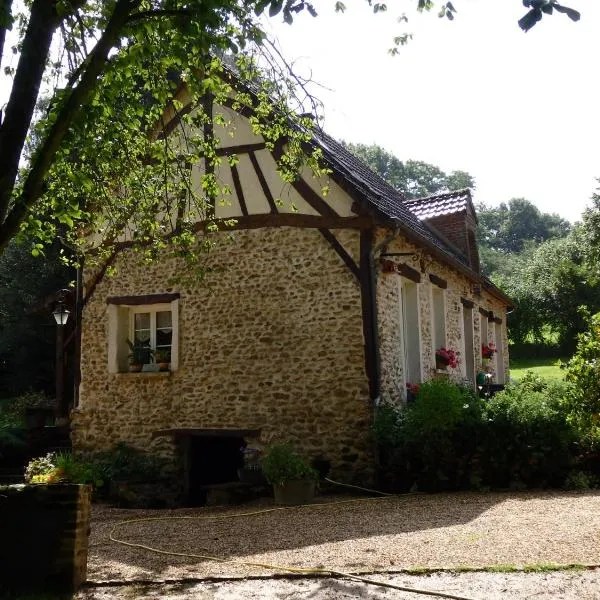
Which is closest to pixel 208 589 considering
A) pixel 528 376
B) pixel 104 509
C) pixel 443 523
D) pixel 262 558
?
pixel 262 558

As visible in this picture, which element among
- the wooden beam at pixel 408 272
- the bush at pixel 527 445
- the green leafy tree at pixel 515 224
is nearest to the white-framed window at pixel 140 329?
the wooden beam at pixel 408 272

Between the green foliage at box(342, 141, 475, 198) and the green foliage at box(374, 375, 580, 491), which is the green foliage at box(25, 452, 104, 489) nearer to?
the green foliage at box(374, 375, 580, 491)

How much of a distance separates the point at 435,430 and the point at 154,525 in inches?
150

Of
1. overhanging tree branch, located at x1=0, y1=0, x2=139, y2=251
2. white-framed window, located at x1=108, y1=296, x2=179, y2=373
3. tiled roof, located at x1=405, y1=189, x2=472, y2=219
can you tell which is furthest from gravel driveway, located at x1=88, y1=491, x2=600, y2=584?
tiled roof, located at x1=405, y1=189, x2=472, y2=219

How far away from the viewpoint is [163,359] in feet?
39.2

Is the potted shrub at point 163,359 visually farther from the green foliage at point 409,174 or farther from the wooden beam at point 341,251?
the green foliage at point 409,174

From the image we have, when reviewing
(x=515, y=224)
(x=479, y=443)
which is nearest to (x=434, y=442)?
(x=479, y=443)

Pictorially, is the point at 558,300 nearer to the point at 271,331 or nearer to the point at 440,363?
the point at 440,363

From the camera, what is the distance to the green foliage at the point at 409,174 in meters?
52.2

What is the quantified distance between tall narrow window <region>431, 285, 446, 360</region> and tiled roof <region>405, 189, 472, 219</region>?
289 centimetres

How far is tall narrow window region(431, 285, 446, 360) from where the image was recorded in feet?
43.6

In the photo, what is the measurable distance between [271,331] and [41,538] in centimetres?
631

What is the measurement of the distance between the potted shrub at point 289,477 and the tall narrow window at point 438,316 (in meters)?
4.77

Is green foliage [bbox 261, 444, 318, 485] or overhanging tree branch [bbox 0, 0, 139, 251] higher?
overhanging tree branch [bbox 0, 0, 139, 251]
